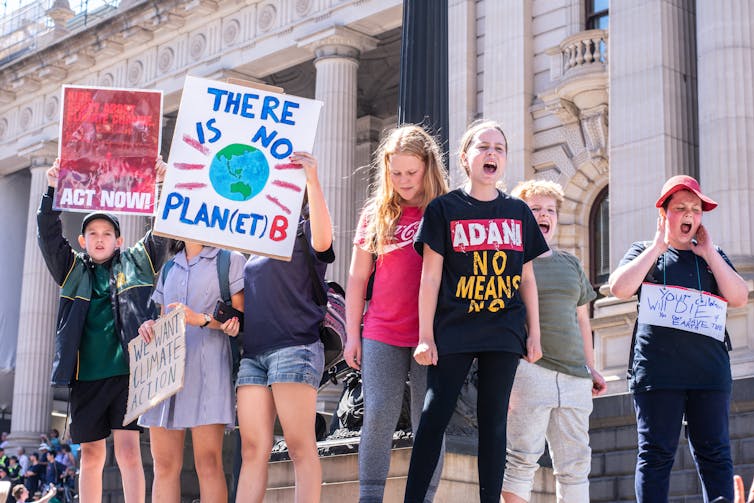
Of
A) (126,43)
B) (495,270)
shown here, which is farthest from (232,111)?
(126,43)

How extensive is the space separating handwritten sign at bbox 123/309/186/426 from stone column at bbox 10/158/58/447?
26446 millimetres

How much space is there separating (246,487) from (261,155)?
1794 millimetres

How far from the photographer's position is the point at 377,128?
33.7m

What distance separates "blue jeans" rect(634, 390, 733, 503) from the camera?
5668mm

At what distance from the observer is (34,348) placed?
106 feet

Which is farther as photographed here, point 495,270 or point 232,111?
point 232,111

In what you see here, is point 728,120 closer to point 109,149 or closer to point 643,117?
point 643,117

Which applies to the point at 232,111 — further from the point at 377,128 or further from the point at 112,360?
the point at 377,128

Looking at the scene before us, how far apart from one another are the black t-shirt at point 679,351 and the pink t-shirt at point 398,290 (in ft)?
3.91

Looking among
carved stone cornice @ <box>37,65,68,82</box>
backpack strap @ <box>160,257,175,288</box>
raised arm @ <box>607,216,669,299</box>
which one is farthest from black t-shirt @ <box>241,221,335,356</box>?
carved stone cornice @ <box>37,65,68,82</box>

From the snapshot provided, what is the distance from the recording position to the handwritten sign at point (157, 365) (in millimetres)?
5988

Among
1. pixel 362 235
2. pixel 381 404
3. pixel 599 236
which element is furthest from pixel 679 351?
pixel 599 236

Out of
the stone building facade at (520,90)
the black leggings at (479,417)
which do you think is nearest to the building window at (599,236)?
the stone building facade at (520,90)

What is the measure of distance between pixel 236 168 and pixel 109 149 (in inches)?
60.5
